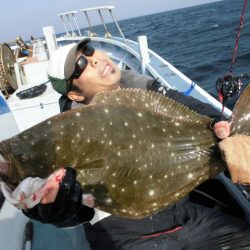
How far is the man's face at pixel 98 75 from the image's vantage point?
3.20 metres

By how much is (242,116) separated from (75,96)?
5.17 ft

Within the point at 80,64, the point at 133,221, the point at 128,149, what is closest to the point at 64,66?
the point at 80,64

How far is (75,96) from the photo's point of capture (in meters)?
3.38

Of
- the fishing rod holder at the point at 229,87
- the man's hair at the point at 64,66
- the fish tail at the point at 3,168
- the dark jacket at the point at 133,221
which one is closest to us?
the fish tail at the point at 3,168

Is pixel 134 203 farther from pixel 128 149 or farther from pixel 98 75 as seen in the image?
pixel 98 75

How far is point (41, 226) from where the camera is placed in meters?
4.07

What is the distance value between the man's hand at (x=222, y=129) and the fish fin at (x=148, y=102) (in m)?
0.13

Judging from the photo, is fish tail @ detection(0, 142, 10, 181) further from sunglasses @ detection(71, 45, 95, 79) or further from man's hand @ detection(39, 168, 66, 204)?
sunglasses @ detection(71, 45, 95, 79)

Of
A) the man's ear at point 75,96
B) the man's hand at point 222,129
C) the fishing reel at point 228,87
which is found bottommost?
the fishing reel at point 228,87

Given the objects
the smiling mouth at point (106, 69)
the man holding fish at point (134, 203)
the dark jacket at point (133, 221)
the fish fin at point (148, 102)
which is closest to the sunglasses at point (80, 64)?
the man holding fish at point (134, 203)

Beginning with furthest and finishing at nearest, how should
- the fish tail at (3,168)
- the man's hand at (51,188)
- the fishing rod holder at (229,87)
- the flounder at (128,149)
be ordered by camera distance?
the fishing rod holder at (229,87) < the flounder at (128,149) < the fish tail at (3,168) < the man's hand at (51,188)

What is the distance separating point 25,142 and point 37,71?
6717mm

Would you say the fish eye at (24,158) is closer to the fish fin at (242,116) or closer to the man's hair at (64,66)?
the man's hair at (64,66)

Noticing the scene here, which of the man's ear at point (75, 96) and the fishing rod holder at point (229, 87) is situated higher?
the man's ear at point (75, 96)
